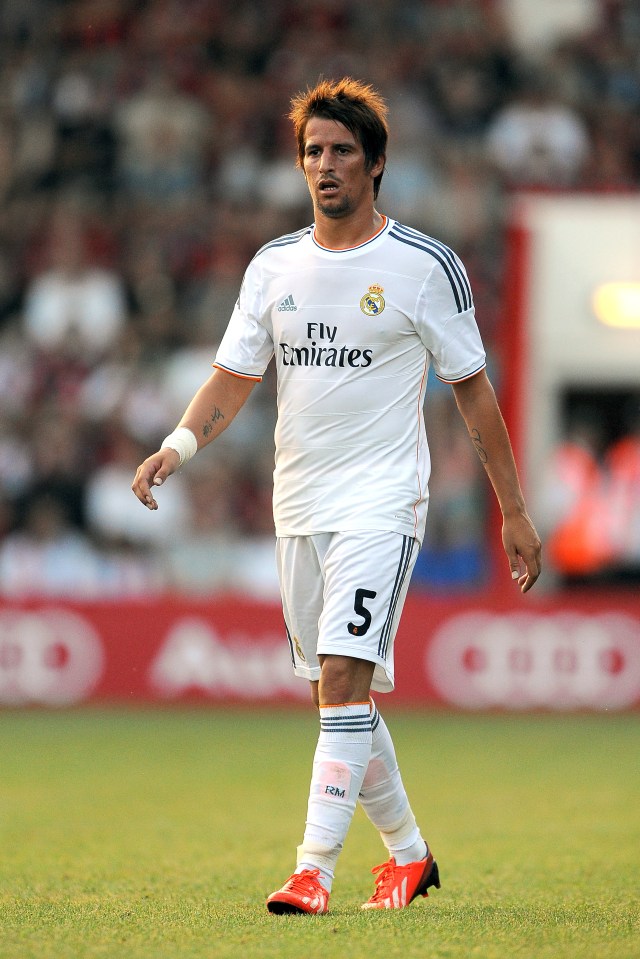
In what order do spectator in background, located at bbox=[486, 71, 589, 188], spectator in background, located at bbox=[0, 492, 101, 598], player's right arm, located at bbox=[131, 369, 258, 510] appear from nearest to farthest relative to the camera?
player's right arm, located at bbox=[131, 369, 258, 510]
spectator in background, located at bbox=[0, 492, 101, 598]
spectator in background, located at bbox=[486, 71, 589, 188]

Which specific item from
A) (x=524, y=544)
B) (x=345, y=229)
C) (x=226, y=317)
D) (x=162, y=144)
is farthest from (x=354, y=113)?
(x=162, y=144)

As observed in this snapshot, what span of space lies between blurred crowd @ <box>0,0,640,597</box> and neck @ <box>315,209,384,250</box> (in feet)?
26.3

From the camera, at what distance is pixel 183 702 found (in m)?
12.3

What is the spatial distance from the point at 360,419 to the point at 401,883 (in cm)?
149

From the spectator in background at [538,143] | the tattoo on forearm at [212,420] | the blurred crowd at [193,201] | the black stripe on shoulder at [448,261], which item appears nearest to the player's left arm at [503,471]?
the black stripe on shoulder at [448,261]

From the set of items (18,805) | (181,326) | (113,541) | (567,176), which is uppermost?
(567,176)

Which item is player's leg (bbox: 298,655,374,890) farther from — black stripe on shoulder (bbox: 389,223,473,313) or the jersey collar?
the jersey collar

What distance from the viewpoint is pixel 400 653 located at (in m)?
12.5

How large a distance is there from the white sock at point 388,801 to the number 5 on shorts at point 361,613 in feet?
1.03

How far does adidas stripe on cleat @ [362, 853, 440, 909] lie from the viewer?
490cm

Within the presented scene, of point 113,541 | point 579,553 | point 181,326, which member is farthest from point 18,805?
point 181,326

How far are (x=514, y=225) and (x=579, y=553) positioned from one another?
2.83 metres

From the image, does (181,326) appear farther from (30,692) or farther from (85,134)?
(30,692)

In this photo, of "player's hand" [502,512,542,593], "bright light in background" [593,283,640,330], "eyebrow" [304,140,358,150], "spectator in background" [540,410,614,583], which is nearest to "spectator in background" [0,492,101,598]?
"spectator in background" [540,410,614,583]
